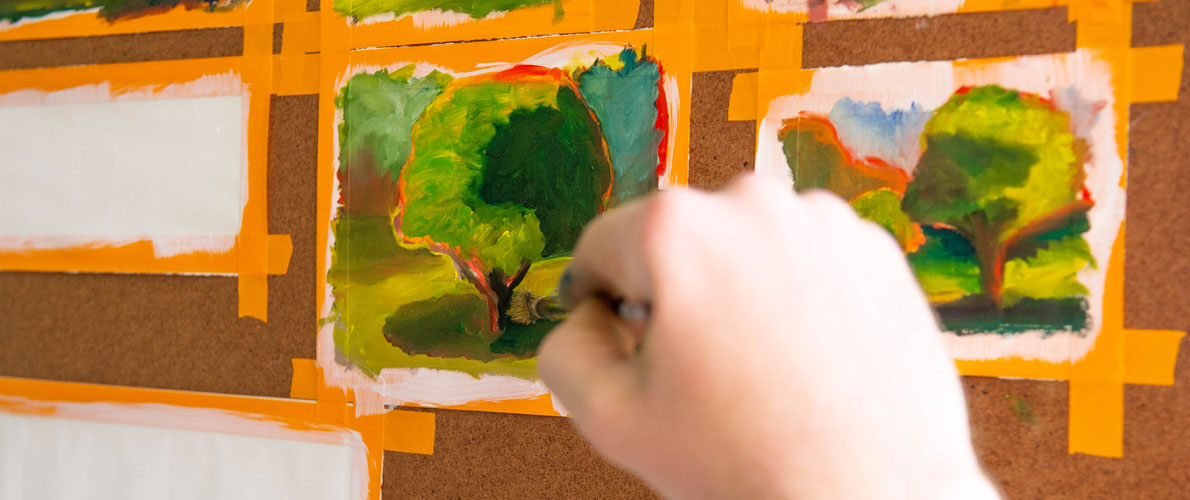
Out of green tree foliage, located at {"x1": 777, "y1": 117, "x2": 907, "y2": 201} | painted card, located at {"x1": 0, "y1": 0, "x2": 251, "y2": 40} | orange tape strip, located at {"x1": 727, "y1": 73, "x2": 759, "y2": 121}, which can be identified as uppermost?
painted card, located at {"x1": 0, "y1": 0, "x2": 251, "y2": 40}

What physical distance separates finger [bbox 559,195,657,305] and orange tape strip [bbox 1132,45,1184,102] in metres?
0.48

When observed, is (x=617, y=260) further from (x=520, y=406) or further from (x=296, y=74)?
(x=296, y=74)

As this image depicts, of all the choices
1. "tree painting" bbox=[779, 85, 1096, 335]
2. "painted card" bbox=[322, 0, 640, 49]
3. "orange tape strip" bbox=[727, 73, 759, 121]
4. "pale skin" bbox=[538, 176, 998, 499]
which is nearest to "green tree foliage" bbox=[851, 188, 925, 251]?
"tree painting" bbox=[779, 85, 1096, 335]

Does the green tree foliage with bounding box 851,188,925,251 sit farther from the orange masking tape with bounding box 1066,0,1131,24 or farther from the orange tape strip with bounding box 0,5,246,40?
the orange tape strip with bounding box 0,5,246,40

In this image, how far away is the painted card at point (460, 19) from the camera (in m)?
0.58

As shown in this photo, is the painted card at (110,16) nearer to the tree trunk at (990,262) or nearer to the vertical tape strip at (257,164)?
the vertical tape strip at (257,164)

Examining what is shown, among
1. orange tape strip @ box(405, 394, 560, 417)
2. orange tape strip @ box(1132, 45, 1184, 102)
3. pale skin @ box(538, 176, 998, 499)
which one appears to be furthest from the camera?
orange tape strip @ box(405, 394, 560, 417)

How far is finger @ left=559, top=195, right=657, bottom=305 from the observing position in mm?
190

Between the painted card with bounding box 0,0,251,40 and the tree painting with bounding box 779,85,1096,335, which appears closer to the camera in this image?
the tree painting with bounding box 779,85,1096,335

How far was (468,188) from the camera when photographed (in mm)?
607

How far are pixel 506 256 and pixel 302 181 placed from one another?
0.22 metres

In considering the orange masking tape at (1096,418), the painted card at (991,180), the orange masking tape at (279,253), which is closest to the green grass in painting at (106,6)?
the orange masking tape at (279,253)

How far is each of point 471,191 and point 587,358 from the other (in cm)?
42

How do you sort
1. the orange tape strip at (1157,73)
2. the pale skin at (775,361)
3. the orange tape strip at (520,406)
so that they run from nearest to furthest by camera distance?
the pale skin at (775,361), the orange tape strip at (1157,73), the orange tape strip at (520,406)
